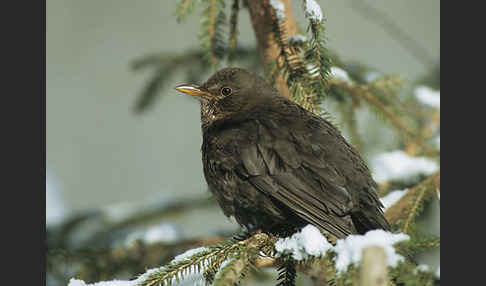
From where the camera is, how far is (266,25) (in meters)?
2.60

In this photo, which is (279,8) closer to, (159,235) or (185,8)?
(185,8)

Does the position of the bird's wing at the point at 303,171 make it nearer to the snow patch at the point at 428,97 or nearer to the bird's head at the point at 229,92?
the bird's head at the point at 229,92

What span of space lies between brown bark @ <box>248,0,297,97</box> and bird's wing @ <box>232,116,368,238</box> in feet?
1.38

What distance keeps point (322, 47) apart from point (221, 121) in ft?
2.23

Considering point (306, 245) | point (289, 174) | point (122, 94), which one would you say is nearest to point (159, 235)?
point (289, 174)

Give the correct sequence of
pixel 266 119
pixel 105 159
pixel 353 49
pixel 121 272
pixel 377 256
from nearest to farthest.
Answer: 1. pixel 377 256
2. pixel 266 119
3. pixel 121 272
4. pixel 353 49
5. pixel 105 159

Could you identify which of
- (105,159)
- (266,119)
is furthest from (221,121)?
(105,159)

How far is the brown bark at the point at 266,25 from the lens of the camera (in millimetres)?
2568

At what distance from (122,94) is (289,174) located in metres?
5.49

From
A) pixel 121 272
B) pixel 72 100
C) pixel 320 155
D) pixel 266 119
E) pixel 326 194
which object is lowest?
pixel 121 272

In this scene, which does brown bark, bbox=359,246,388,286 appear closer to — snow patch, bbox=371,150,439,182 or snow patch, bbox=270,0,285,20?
snow patch, bbox=270,0,285,20

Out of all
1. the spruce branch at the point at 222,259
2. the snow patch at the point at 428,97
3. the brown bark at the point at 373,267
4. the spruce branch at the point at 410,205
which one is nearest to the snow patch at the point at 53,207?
the spruce branch at the point at 222,259

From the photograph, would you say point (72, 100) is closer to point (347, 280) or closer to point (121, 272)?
point (121, 272)

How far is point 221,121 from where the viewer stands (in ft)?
8.64
